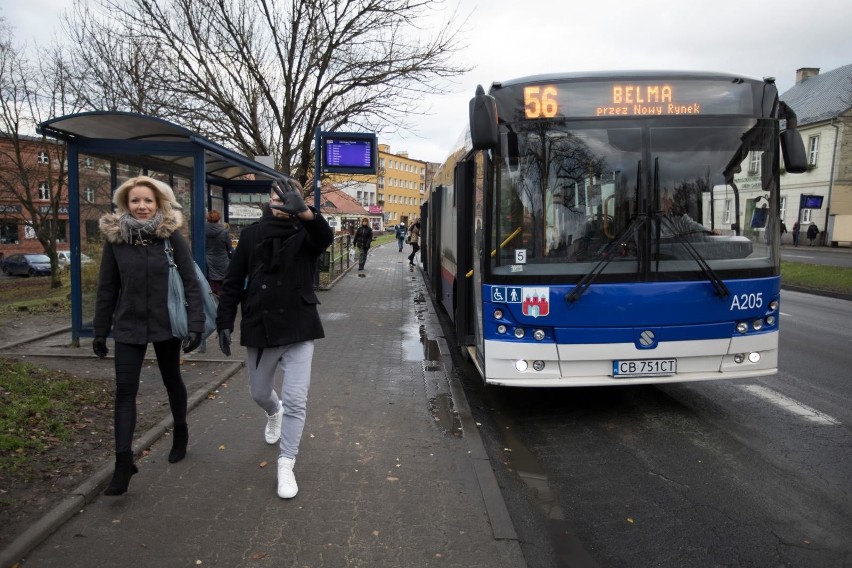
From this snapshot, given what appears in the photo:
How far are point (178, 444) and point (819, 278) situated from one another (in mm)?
20269

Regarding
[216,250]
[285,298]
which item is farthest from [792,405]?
[216,250]

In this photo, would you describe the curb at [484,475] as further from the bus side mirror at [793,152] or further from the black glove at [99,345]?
the bus side mirror at [793,152]

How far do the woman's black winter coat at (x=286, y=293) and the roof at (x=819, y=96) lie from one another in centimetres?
4541

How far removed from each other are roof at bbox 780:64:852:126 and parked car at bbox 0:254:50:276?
163ft

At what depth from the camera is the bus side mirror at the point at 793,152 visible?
5262mm

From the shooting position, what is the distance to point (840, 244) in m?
39.6

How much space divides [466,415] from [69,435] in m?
3.09

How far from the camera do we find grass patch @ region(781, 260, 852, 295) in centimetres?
1739

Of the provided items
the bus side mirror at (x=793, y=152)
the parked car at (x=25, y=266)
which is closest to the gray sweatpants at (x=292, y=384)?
the bus side mirror at (x=793, y=152)

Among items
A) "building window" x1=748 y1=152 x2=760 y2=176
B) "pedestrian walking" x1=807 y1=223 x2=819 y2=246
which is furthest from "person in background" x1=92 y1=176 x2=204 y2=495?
"pedestrian walking" x1=807 y1=223 x2=819 y2=246

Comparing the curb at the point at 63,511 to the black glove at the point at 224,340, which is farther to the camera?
the black glove at the point at 224,340

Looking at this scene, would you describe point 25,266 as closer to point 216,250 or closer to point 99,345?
point 216,250

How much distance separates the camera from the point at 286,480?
3750mm

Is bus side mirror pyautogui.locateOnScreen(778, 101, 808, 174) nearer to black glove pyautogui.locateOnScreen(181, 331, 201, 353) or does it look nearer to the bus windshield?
the bus windshield
